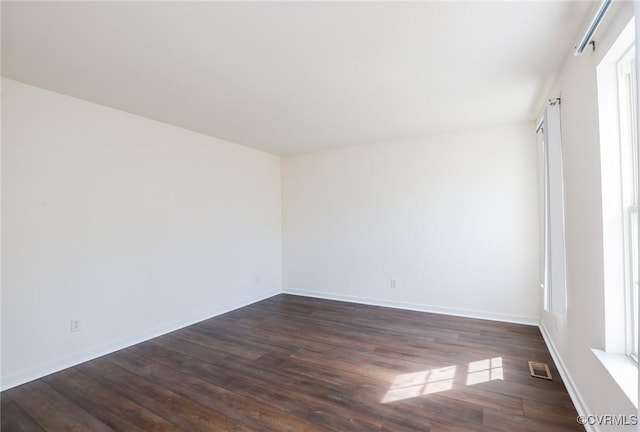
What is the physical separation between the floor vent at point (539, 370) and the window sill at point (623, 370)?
966mm

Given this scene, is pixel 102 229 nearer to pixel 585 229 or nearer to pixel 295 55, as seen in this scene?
pixel 295 55

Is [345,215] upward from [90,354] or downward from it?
upward

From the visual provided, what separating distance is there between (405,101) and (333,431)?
2917mm

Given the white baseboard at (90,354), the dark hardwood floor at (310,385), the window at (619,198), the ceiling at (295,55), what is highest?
the ceiling at (295,55)

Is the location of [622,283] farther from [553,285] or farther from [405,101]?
[405,101]

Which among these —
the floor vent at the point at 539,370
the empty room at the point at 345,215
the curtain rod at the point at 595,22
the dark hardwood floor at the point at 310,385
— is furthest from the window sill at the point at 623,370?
the curtain rod at the point at 595,22

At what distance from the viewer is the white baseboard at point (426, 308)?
12.1ft

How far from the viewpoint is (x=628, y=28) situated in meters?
1.35

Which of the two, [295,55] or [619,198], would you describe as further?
[295,55]

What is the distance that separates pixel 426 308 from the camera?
4.23 meters

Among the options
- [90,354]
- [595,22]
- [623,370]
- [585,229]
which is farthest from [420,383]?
[90,354]

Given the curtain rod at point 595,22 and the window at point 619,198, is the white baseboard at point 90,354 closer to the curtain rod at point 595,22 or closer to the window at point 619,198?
the window at point 619,198

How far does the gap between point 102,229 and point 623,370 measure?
164 inches

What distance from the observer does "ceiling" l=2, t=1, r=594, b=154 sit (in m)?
1.66
